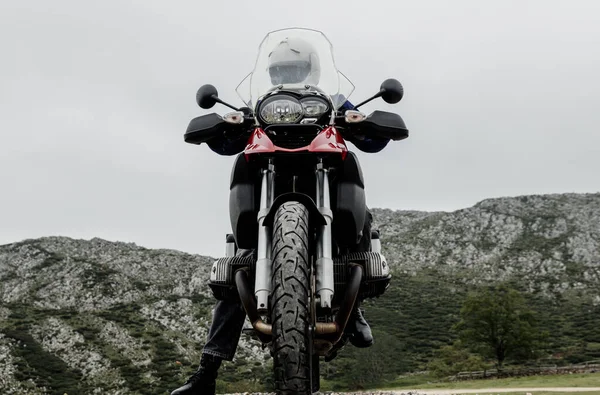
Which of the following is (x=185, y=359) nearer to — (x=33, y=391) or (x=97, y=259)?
(x=33, y=391)

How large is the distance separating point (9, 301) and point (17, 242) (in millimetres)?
32798

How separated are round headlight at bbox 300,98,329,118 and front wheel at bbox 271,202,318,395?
3.41ft

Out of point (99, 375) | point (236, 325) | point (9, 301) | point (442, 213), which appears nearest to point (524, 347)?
point (99, 375)

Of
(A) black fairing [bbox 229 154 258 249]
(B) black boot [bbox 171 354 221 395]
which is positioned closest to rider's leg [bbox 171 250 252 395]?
(B) black boot [bbox 171 354 221 395]

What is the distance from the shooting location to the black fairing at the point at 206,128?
4220mm

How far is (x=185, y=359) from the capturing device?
67.1 metres

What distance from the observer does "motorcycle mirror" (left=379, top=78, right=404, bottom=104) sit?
177 inches

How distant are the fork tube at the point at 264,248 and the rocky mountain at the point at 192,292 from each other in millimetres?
40517

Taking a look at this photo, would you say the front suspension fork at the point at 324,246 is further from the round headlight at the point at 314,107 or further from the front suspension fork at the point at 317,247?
the round headlight at the point at 314,107

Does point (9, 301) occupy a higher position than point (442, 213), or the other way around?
point (442, 213)

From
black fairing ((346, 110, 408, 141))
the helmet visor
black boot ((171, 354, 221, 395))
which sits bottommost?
black boot ((171, 354, 221, 395))

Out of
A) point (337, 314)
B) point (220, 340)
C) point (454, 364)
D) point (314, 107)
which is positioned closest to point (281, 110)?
point (314, 107)

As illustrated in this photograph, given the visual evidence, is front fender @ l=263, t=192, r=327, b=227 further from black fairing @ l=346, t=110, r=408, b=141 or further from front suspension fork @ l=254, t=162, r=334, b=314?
black fairing @ l=346, t=110, r=408, b=141

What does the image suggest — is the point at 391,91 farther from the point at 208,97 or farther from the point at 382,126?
the point at 208,97
